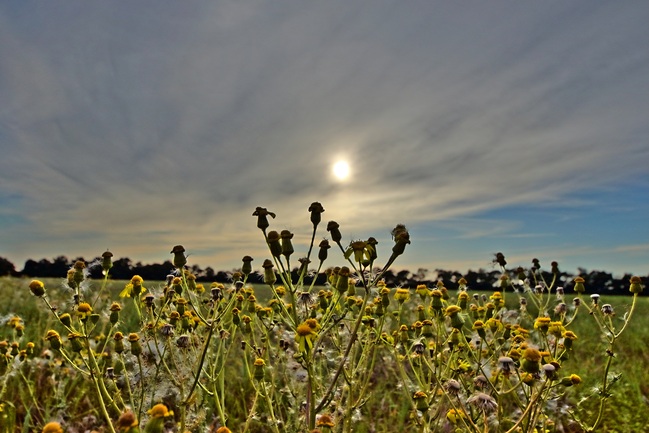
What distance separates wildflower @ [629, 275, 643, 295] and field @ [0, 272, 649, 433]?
112 mm

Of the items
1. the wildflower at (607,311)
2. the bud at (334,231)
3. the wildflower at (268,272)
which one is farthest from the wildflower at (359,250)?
the wildflower at (607,311)

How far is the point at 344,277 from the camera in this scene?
6.66 feet

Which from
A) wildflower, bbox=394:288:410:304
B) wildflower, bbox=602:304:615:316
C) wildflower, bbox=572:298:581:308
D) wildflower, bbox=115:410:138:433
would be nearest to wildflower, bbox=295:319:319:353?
wildflower, bbox=115:410:138:433

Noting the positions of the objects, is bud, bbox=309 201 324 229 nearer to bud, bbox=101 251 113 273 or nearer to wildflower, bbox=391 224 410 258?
wildflower, bbox=391 224 410 258

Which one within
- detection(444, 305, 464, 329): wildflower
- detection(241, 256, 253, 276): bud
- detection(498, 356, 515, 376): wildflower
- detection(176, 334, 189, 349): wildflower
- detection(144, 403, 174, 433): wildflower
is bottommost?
detection(144, 403, 174, 433): wildflower

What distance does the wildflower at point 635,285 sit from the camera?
317 cm

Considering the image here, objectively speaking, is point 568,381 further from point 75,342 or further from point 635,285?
point 75,342

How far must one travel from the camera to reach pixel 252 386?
3482mm

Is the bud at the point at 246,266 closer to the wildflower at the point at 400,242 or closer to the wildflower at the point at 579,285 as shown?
the wildflower at the point at 400,242

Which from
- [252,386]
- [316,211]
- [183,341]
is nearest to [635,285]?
[316,211]

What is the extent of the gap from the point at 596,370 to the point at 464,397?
11.4 feet

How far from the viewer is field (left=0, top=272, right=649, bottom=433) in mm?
2555

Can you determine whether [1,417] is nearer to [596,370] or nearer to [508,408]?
[508,408]

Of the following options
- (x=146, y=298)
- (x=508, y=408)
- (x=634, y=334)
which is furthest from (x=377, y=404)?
(x=634, y=334)
